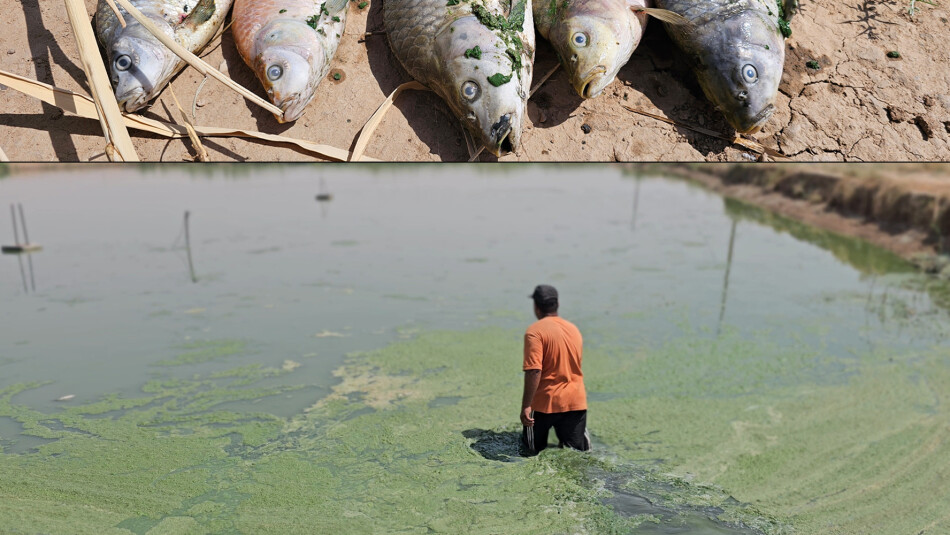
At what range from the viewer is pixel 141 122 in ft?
12.2

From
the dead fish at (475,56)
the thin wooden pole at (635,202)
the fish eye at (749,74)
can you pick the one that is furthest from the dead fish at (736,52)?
the thin wooden pole at (635,202)

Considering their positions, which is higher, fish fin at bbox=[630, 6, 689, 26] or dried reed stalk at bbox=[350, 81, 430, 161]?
fish fin at bbox=[630, 6, 689, 26]

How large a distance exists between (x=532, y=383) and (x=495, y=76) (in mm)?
1477

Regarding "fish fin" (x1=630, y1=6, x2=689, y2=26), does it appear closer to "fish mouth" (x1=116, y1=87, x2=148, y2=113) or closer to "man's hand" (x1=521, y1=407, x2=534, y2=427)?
"man's hand" (x1=521, y1=407, x2=534, y2=427)

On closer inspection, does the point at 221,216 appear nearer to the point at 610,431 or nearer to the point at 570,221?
the point at 570,221

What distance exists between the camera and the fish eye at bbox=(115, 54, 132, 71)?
3.68m

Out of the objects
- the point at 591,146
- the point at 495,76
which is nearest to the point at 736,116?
the point at 591,146

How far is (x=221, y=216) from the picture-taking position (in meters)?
9.55

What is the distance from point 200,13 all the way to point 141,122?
0.67m

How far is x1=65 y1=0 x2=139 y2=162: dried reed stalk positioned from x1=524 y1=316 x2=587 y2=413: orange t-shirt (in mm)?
2005

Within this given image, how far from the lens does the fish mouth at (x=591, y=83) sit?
386 cm

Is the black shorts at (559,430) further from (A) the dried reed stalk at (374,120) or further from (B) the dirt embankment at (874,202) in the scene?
(B) the dirt embankment at (874,202)

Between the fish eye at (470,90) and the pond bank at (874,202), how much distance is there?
5179 millimetres

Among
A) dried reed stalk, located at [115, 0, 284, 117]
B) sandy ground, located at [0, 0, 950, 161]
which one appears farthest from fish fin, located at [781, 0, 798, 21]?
dried reed stalk, located at [115, 0, 284, 117]
